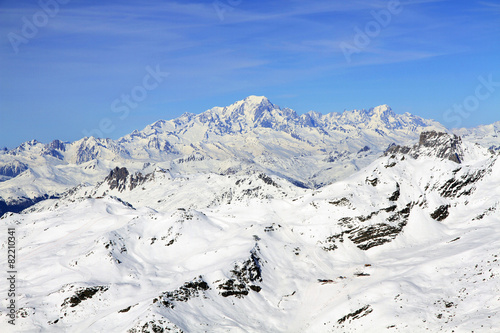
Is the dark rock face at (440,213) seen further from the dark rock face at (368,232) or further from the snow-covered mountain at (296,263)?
the dark rock face at (368,232)

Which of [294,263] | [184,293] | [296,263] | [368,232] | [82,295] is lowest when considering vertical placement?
[82,295]

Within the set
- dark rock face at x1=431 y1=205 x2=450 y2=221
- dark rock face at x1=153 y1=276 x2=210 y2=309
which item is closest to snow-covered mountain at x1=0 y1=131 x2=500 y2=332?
dark rock face at x1=153 y1=276 x2=210 y2=309

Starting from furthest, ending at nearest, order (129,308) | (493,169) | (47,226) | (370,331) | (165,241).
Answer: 1. (47,226)
2. (493,169)
3. (165,241)
4. (129,308)
5. (370,331)

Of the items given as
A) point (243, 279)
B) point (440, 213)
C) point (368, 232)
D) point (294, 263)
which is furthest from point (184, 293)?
point (440, 213)

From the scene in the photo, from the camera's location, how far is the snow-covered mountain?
8212 cm

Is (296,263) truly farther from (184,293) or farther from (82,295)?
(82,295)

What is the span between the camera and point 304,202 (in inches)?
5655

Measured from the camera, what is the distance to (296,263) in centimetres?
11412

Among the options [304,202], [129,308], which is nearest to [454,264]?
[304,202]

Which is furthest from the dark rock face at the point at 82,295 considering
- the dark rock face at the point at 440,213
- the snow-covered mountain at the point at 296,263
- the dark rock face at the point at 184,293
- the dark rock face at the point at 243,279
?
the dark rock face at the point at 440,213

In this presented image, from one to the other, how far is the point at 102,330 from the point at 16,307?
2404 centimetres

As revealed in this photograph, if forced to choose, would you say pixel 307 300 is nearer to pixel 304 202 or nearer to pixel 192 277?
pixel 192 277

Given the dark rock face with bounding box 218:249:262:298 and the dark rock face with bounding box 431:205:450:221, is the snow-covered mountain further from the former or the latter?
the dark rock face with bounding box 431:205:450:221

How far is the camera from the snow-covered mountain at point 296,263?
82125 millimetres
